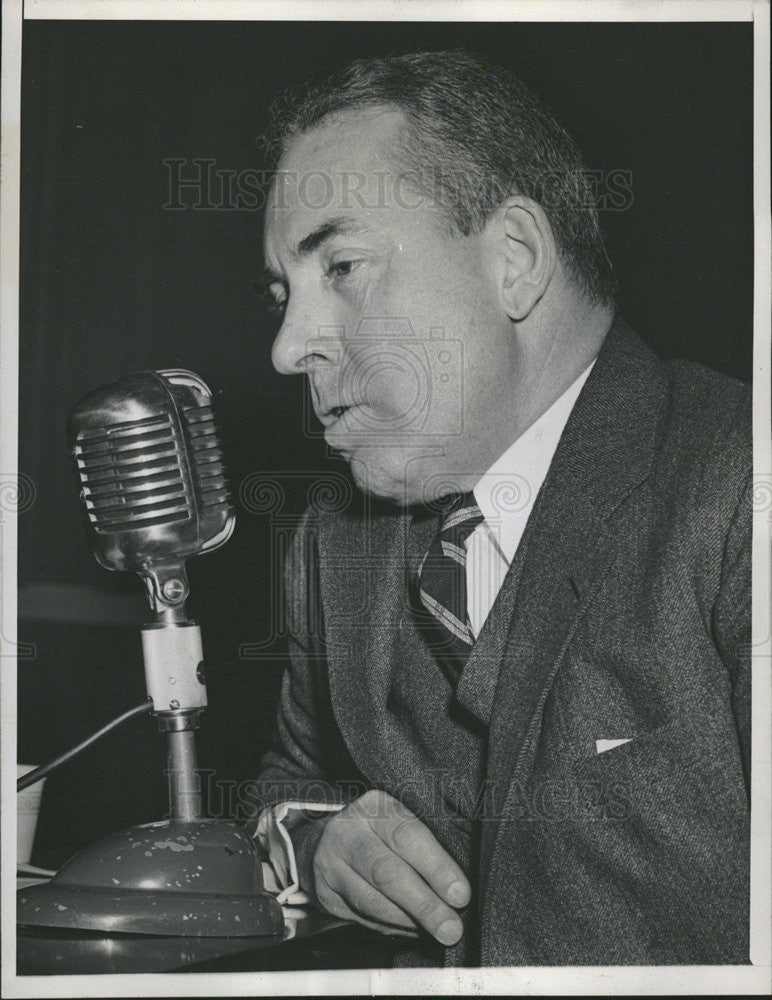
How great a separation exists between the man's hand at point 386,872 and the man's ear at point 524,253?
0.57 meters

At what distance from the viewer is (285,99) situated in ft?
4.17

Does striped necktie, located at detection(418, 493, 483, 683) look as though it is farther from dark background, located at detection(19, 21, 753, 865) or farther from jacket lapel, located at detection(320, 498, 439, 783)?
dark background, located at detection(19, 21, 753, 865)

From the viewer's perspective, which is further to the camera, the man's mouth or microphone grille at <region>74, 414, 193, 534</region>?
the man's mouth

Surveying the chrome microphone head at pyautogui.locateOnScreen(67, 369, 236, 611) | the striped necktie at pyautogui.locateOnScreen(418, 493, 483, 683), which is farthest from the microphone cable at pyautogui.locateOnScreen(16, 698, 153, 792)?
the striped necktie at pyautogui.locateOnScreen(418, 493, 483, 683)

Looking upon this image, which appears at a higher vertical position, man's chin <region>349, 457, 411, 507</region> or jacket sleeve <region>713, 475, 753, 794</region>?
man's chin <region>349, 457, 411, 507</region>

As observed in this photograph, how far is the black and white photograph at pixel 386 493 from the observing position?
3.76 ft

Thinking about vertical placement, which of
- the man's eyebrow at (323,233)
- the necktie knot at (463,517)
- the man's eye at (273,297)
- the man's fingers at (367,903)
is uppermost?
the man's eyebrow at (323,233)

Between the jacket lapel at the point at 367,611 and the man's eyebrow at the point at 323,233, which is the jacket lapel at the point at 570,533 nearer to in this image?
the jacket lapel at the point at 367,611

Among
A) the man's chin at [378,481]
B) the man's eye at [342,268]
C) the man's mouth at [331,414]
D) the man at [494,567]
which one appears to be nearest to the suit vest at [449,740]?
the man at [494,567]

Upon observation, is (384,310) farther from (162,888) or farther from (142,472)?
(162,888)

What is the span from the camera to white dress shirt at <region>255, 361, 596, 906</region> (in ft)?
4.09

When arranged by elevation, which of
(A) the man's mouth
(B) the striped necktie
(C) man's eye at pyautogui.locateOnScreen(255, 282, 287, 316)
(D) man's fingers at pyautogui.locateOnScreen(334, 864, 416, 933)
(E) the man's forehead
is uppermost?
(E) the man's forehead

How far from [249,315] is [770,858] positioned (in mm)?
830

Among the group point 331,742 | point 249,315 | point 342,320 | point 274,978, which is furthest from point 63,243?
point 274,978
